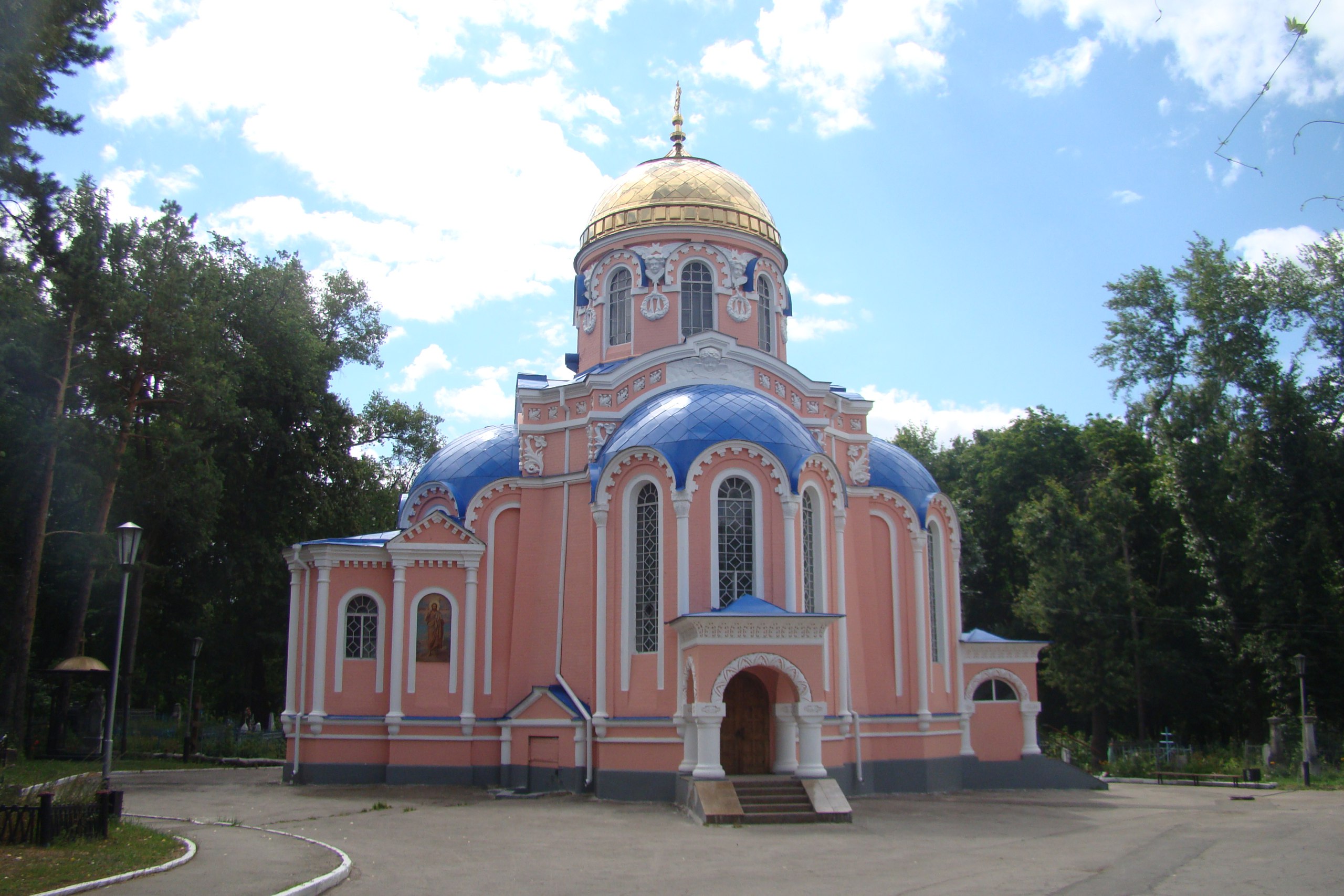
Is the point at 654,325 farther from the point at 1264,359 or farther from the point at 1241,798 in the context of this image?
the point at 1264,359

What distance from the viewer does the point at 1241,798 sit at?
19125 mm

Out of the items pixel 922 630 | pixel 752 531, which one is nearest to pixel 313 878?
pixel 752 531

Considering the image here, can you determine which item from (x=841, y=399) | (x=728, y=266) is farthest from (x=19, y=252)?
(x=841, y=399)

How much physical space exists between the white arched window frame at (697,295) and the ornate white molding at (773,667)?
801 centimetres

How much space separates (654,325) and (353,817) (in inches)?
439

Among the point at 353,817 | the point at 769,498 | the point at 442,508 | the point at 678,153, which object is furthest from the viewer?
the point at 678,153

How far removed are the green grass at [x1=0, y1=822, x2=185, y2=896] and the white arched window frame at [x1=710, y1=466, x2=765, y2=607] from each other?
28.0 ft

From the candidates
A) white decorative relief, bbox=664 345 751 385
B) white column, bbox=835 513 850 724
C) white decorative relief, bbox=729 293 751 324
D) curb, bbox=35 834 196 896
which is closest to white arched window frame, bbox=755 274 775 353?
white decorative relief, bbox=729 293 751 324

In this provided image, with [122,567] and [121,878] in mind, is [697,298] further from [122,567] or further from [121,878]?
[121,878]

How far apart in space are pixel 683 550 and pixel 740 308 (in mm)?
6851

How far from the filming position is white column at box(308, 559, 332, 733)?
19109 mm

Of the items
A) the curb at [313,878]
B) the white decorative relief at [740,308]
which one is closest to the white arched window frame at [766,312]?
the white decorative relief at [740,308]

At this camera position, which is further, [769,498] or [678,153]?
[678,153]

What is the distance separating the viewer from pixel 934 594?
20.8m
